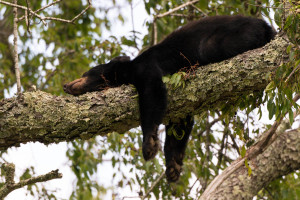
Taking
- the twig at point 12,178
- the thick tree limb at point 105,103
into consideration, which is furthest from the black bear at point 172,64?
the twig at point 12,178

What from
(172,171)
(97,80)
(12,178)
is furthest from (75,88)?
(12,178)

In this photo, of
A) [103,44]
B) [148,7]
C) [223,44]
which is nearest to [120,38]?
[103,44]

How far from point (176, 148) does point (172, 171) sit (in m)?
0.28

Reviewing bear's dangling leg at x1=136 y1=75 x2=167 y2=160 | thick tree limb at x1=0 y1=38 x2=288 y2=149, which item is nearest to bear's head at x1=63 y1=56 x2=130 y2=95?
bear's dangling leg at x1=136 y1=75 x2=167 y2=160

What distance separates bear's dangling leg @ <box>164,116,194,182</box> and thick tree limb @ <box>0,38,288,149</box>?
818mm

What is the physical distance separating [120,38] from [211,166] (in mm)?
2591

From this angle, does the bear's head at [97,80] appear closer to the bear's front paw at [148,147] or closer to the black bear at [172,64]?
the black bear at [172,64]

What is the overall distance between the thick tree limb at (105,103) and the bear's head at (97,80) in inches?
45.7

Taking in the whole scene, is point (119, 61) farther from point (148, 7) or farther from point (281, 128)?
point (281, 128)

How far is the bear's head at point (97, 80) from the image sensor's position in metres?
4.75

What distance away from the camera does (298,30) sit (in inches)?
128

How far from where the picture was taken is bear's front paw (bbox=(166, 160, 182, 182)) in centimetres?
455

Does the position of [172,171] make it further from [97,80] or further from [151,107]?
[97,80]

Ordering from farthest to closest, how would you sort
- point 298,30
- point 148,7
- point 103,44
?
point 103,44 → point 148,7 → point 298,30
